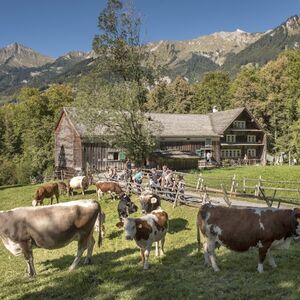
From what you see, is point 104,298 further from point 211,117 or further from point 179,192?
point 211,117

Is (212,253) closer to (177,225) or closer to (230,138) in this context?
(177,225)

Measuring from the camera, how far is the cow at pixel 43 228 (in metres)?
11.3

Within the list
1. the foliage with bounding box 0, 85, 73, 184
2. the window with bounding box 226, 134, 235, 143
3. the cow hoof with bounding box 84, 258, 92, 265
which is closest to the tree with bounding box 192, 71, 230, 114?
the window with bounding box 226, 134, 235, 143

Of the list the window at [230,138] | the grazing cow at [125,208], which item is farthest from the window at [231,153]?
the grazing cow at [125,208]

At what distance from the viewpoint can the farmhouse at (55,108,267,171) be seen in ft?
Answer: 142

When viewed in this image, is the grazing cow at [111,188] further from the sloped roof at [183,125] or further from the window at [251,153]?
the window at [251,153]

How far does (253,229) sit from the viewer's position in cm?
1009

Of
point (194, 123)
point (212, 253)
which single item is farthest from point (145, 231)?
point (194, 123)

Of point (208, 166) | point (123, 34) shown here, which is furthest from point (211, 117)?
point (123, 34)

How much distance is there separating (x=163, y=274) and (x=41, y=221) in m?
3.81

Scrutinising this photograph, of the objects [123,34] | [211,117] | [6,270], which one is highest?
[123,34]

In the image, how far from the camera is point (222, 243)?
10.4m

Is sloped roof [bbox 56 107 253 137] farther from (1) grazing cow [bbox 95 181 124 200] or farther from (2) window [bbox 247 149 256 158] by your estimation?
(1) grazing cow [bbox 95 181 124 200]

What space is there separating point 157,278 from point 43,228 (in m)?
3.60
